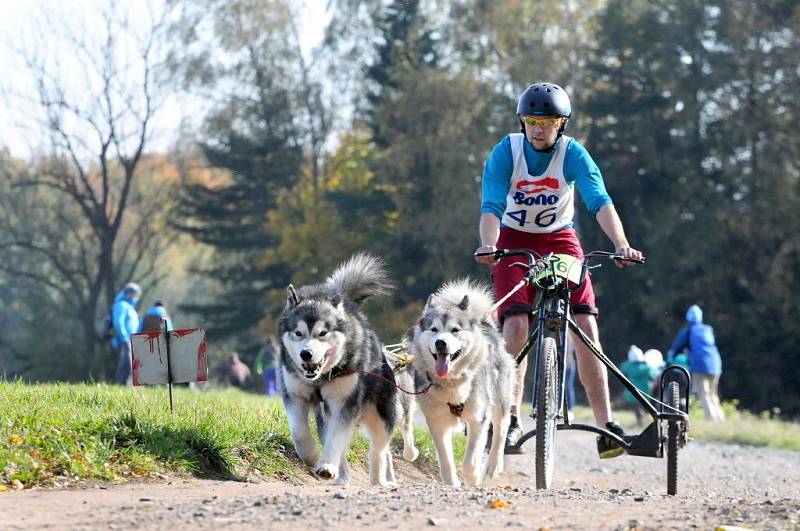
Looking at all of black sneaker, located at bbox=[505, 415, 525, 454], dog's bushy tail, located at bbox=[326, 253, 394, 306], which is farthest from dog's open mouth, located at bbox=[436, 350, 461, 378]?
dog's bushy tail, located at bbox=[326, 253, 394, 306]

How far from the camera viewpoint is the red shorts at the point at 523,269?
8.06 metres

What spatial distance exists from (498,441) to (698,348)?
13.9 metres

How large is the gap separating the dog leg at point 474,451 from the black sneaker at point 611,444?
70cm

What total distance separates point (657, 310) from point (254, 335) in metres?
16.2

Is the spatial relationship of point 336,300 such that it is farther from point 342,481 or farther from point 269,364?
point 269,364

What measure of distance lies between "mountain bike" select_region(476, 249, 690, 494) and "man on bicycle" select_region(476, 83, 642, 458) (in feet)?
0.44

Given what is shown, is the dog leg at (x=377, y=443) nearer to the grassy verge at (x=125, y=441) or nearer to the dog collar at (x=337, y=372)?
the dog collar at (x=337, y=372)

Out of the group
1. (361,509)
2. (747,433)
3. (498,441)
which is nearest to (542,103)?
(498,441)

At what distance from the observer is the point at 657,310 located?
1508 inches

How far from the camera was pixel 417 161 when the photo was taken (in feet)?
140

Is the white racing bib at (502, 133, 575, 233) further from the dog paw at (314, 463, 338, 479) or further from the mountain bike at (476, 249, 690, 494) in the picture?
the dog paw at (314, 463, 338, 479)

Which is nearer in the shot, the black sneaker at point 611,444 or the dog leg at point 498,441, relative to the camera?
the black sneaker at point 611,444

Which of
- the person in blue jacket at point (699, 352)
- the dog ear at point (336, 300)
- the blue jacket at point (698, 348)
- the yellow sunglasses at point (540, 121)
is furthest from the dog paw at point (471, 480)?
the blue jacket at point (698, 348)

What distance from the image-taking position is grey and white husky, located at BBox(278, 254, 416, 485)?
7.69 meters
